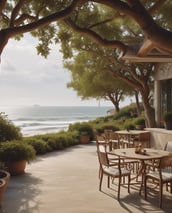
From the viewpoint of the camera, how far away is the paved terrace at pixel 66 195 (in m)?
4.82

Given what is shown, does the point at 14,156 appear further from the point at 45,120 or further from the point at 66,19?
the point at 45,120

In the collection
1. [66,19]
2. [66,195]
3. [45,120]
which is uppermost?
[66,19]

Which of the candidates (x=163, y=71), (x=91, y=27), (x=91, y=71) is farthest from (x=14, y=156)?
(x=91, y=71)

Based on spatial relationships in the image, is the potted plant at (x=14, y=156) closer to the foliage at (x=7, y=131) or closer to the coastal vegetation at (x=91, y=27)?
the foliage at (x=7, y=131)

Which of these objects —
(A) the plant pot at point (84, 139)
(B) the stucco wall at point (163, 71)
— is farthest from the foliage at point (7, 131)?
(B) the stucco wall at point (163, 71)

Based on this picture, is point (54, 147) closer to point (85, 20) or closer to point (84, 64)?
point (85, 20)

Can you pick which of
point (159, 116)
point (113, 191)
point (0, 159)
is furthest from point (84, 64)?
point (113, 191)

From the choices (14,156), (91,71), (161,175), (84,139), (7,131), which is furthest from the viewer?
(91,71)

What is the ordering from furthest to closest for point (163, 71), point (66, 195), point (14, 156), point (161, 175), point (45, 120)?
point (45, 120), point (163, 71), point (14, 156), point (66, 195), point (161, 175)

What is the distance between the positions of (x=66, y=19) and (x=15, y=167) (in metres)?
4.20

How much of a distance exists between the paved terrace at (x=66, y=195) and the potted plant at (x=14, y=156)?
26 cm

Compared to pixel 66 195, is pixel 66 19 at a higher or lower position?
higher

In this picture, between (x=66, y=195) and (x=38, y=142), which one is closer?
(x=66, y=195)

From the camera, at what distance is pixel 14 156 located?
7340mm
